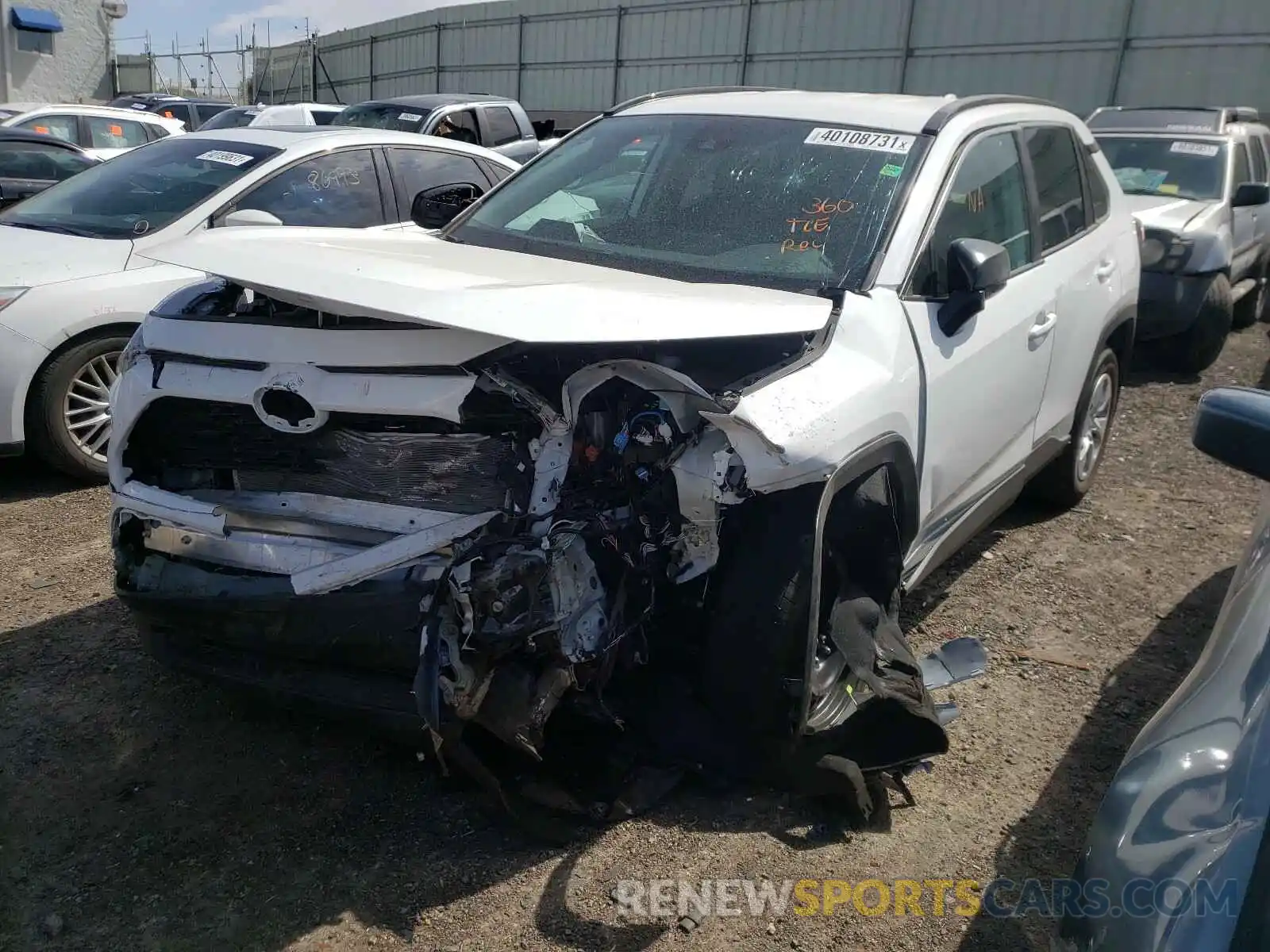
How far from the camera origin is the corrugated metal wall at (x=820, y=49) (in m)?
15.8

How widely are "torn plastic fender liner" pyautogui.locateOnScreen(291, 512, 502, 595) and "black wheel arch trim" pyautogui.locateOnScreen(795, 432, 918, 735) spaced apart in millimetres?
801

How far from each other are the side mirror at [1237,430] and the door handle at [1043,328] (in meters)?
1.64

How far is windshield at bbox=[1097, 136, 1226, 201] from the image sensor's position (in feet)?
29.6

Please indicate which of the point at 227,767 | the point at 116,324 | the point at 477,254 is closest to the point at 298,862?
the point at 227,767

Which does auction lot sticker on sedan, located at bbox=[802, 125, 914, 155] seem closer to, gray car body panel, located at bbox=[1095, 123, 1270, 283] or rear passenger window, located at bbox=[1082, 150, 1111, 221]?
rear passenger window, located at bbox=[1082, 150, 1111, 221]

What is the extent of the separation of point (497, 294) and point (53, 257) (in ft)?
11.6

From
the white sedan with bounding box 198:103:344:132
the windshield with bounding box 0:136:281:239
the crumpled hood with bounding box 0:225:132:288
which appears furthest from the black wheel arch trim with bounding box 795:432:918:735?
the white sedan with bounding box 198:103:344:132

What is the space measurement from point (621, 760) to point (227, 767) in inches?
45.1

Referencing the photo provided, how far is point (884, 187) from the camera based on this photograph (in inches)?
134

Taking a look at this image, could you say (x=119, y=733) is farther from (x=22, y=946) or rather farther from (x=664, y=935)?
(x=664, y=935)

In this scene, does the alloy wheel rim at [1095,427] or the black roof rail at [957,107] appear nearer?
the black roof rail at [957,107]

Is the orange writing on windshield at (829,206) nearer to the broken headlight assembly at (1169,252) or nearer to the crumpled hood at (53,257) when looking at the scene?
the crumpled hood at (53,257)

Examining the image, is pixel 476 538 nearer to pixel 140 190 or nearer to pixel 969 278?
pixel 969 278

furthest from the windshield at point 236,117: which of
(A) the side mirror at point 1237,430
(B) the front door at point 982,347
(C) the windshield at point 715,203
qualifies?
(A) the side mirror at point 1237,430
